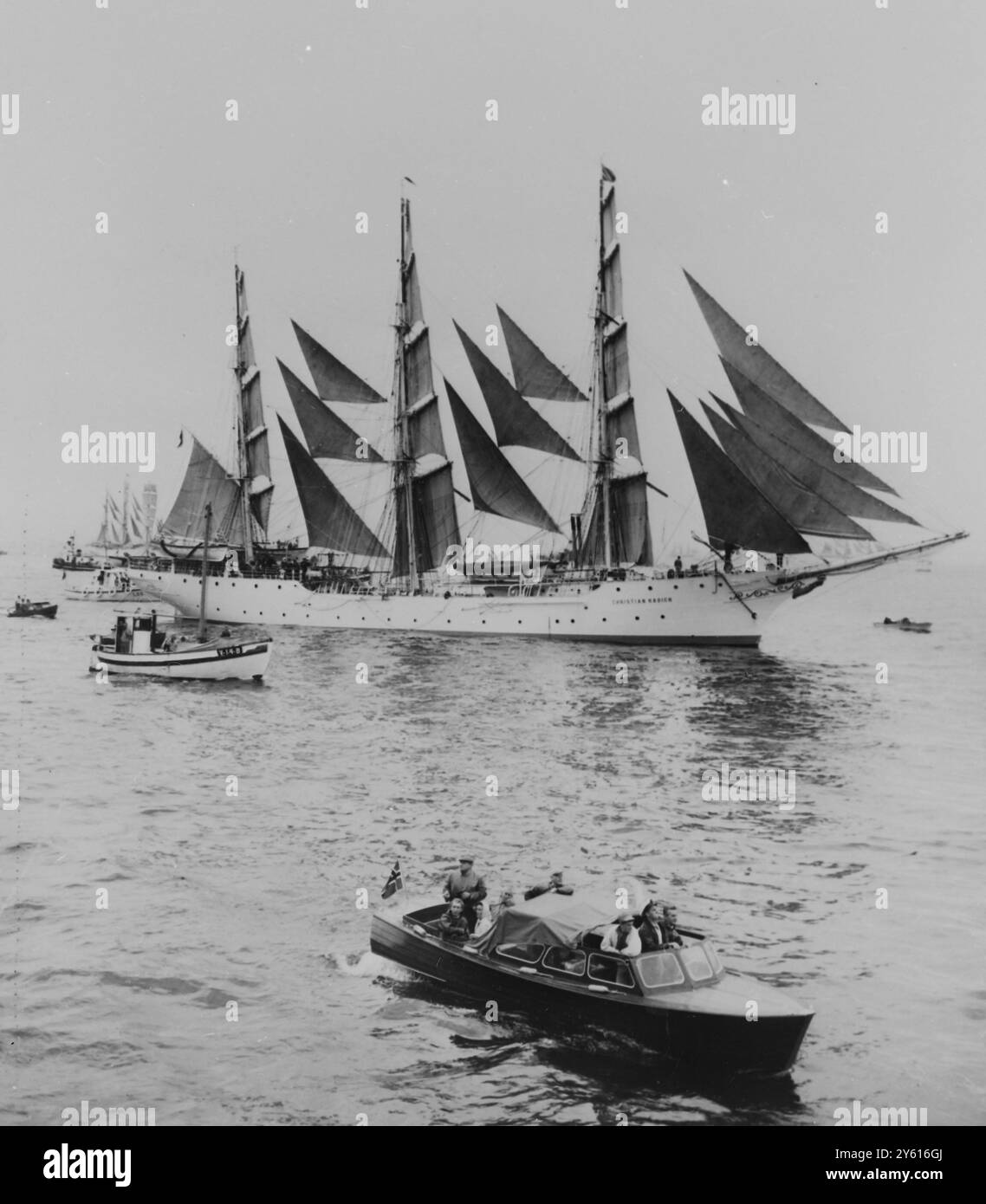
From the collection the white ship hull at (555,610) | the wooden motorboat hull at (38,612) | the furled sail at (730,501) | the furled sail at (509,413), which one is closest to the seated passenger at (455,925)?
the furled sail at (730,501)

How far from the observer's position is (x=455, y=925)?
1033cm

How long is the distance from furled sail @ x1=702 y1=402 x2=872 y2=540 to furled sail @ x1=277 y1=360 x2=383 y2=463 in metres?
Result: 16.4

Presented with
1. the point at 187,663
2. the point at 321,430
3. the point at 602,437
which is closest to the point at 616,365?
the point at 602,437

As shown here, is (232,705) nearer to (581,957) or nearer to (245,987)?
(245,987)

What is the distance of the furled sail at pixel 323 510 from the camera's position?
4056cm

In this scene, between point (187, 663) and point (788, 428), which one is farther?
point (788, 428)

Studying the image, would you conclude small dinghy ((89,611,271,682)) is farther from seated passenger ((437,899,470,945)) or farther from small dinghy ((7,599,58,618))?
seated passenger ((437,899,470,945))

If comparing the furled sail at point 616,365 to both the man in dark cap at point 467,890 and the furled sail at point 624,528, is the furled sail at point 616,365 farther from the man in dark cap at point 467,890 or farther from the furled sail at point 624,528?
the man in dark cap at point 467,890

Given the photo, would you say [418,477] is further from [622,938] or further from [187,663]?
[622,938]

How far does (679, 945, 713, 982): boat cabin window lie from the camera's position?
29.4 feet

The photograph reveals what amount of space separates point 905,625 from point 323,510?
2238 centimetres

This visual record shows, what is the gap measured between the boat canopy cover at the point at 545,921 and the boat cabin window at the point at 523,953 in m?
0.04

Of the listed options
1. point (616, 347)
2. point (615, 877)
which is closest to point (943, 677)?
point (615, 877)

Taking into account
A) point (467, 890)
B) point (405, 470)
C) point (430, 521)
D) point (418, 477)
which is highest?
point (405, 470)
